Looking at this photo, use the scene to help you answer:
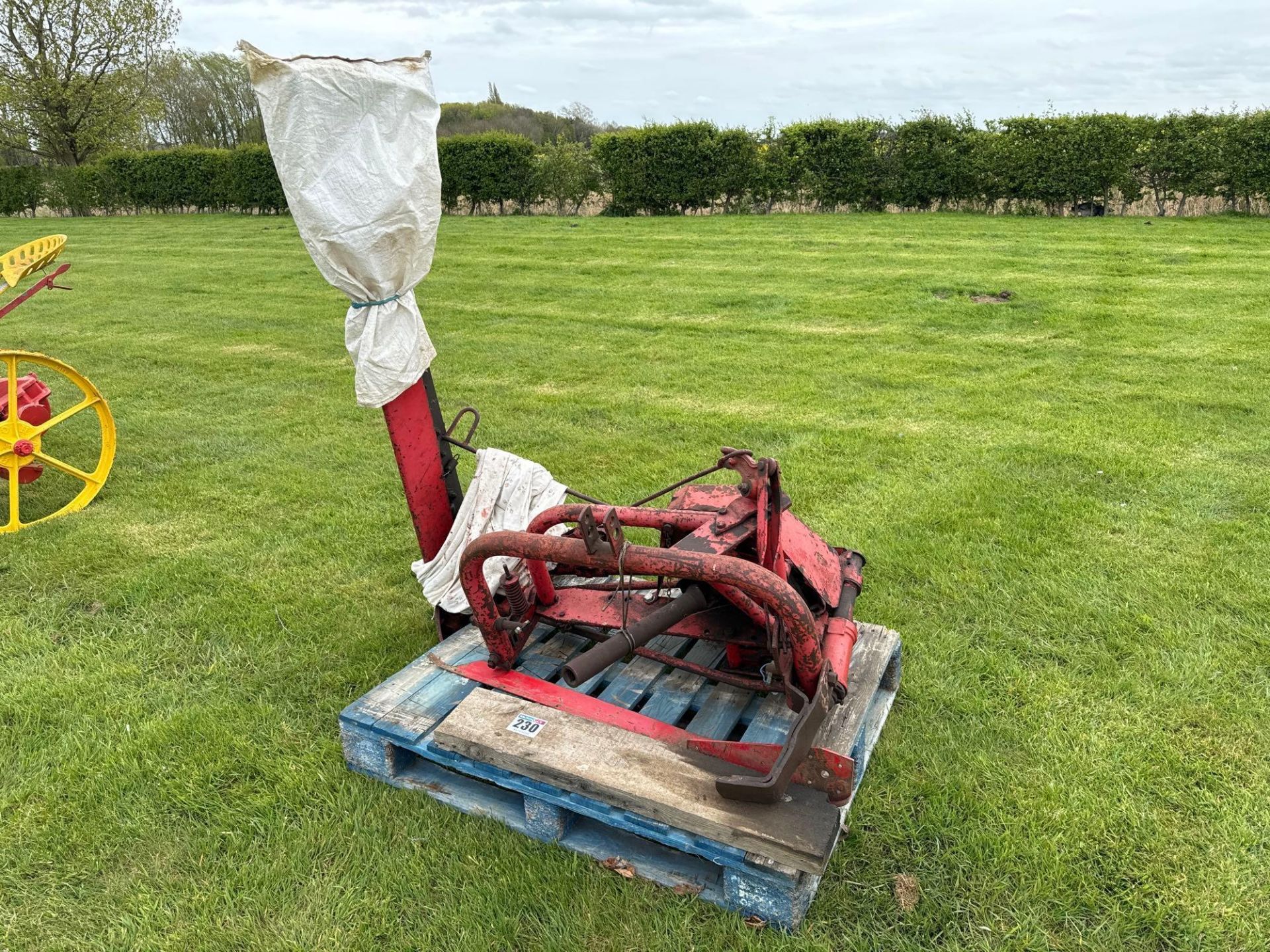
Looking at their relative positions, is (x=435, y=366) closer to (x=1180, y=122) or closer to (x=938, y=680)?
(x=938, y=680)

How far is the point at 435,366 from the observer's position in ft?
26.1

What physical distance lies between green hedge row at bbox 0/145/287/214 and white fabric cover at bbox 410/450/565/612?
21089 millimetres

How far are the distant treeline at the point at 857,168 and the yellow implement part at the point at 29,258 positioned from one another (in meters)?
7.82

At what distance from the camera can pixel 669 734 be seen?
2691mm

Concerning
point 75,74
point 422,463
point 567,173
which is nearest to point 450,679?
point 422,463

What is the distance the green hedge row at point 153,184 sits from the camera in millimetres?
22266

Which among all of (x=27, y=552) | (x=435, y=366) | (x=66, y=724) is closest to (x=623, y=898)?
(x=66, y=724)

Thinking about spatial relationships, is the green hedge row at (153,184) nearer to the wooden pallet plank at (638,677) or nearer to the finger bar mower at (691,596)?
the finger bar mower at (691,596)

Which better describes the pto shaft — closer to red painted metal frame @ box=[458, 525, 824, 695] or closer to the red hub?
red painted metal frame @ box=[458, 525, 824, 695]

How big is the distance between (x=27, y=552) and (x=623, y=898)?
3.80 metres

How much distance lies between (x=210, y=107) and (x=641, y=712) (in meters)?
42.8

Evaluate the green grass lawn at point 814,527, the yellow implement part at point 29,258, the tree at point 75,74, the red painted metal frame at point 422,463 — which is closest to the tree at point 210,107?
the tree at point 75,74

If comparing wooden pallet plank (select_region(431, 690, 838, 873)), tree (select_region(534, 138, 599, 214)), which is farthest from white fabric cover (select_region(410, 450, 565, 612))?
tree (select_region(534, 138, 599, 214))

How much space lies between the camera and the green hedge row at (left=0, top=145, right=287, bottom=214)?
22.3m
